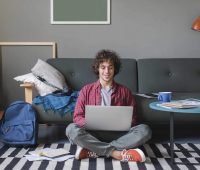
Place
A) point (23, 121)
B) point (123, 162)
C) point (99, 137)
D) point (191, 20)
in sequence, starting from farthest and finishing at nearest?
1. point (191, 20)
2. point (23, 121)
3. point (99, 137)
4. point (123, 162)

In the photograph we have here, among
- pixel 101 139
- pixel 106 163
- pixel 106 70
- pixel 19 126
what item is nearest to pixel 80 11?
pixel 106 70

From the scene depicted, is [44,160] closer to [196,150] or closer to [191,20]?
[196,150]

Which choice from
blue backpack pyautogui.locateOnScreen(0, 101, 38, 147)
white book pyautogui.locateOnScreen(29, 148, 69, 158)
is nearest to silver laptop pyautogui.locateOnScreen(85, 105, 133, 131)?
white book pyautogui.locateOnScreen(29, 148, 69, 158)

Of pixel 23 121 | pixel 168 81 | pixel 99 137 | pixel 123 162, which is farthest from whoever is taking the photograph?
pixel 168 81

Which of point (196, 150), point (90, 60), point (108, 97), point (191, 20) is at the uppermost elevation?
point (191, 20)

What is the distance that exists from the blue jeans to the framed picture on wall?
66.2 inches

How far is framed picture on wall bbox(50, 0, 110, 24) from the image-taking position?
3.68 m

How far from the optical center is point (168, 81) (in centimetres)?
334

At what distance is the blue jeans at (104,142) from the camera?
2.28 metres

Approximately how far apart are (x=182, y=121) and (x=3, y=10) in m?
2.35

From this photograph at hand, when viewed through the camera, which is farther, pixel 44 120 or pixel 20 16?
pixel 20 16

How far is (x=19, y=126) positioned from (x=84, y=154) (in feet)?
2.21

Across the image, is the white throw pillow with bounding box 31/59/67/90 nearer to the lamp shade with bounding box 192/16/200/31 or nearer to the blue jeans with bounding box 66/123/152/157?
the blue jeans with bounding box 66/123/152/157

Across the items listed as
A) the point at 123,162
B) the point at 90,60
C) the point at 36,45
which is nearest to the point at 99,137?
the point at 123,162
